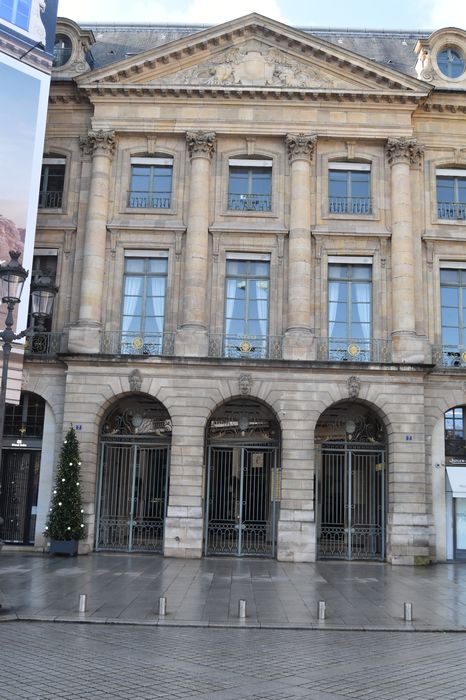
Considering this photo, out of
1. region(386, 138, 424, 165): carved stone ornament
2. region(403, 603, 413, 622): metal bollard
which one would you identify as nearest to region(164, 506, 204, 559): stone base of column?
region(403, 603, 413, 622): metal bollard

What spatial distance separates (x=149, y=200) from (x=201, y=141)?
8.96 feet

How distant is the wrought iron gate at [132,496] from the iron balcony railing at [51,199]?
8.86 m

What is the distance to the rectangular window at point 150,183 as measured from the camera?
26453mm

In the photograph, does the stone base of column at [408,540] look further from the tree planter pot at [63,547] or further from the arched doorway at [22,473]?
the arched doorway at [22,473]

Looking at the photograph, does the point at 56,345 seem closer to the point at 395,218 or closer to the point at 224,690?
the point at 395,218

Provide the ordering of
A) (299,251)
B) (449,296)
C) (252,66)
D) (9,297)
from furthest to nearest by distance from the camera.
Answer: (252,66) < (449,296) < (299,251) < (9,297)

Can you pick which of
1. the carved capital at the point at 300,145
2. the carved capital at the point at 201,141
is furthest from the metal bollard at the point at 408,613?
the carved capital at the point at 201,141

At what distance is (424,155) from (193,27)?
12.2 m

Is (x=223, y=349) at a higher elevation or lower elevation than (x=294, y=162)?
lower

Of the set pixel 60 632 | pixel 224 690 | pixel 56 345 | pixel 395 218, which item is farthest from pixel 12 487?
pixel 224 690

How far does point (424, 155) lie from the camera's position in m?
26.8

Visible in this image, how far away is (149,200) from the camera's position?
86.7ft

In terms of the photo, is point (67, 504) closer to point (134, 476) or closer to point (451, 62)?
point (134, 476)

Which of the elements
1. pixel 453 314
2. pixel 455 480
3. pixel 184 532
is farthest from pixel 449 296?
pixel 184 532
